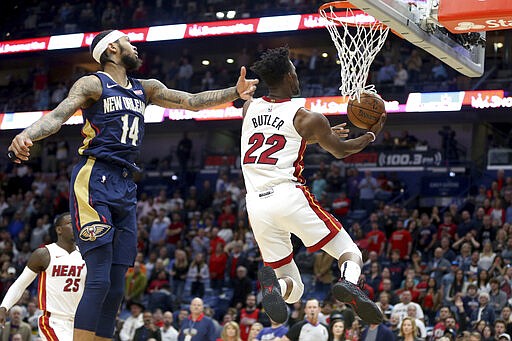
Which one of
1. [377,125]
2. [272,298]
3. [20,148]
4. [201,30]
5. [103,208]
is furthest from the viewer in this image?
[201,30]

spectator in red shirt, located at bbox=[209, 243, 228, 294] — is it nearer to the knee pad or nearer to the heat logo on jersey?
the heat logo on jersey

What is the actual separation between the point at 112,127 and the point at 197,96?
2.39 ft

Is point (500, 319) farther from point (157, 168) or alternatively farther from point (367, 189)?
point (157, 168)

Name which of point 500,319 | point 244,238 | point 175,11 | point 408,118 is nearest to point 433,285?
point 500,319

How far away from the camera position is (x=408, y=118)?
890 inches

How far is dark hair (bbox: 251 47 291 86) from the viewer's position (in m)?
6.62

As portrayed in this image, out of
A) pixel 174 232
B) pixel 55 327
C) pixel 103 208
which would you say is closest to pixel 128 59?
pixel 103 208


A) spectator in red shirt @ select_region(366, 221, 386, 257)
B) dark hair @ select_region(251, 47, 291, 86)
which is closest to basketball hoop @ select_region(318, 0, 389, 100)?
dark hair @ select_region(251, 47, 291, 86)

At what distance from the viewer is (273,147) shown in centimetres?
656

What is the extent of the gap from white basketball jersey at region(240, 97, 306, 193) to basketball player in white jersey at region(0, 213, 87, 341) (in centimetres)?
225

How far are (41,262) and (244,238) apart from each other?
1119 centimetres

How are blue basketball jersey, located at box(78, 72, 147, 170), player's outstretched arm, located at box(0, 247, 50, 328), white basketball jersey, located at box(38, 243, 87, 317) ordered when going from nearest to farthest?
blue basketball jersey, located at box(78, 72, 147, 170) < player's outstretched arm, located at box(0, 247, 50, 328) < white basketball jersey, located at box(38, 243, 87, 317)

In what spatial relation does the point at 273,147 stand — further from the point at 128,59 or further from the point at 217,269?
the point at 217,269

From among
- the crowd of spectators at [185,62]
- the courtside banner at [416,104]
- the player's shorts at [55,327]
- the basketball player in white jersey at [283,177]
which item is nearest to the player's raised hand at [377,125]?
the basketball player in white jersey at [283,177]
